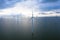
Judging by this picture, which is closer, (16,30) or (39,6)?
(39,6)

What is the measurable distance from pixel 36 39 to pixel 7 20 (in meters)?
0.65

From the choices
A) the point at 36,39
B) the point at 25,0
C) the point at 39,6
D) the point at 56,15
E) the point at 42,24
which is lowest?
the point at 36,39

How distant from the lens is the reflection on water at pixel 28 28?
1.42m

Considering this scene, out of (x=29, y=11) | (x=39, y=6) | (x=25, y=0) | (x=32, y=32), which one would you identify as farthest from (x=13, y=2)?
(x=32, y=32)

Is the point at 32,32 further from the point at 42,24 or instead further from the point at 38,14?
the point at 38,14

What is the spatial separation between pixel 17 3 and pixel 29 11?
262mm

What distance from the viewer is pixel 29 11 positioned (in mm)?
1378

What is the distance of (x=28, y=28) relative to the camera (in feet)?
4.73

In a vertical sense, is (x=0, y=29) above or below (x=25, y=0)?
below

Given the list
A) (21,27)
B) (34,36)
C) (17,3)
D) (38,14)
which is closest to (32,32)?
(34,36)

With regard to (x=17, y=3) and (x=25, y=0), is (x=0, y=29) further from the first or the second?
(x=25, y=0)

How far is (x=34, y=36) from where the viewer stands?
4.75 feet

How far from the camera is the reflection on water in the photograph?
4.66ft

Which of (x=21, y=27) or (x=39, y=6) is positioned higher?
(x=39, y=6)
